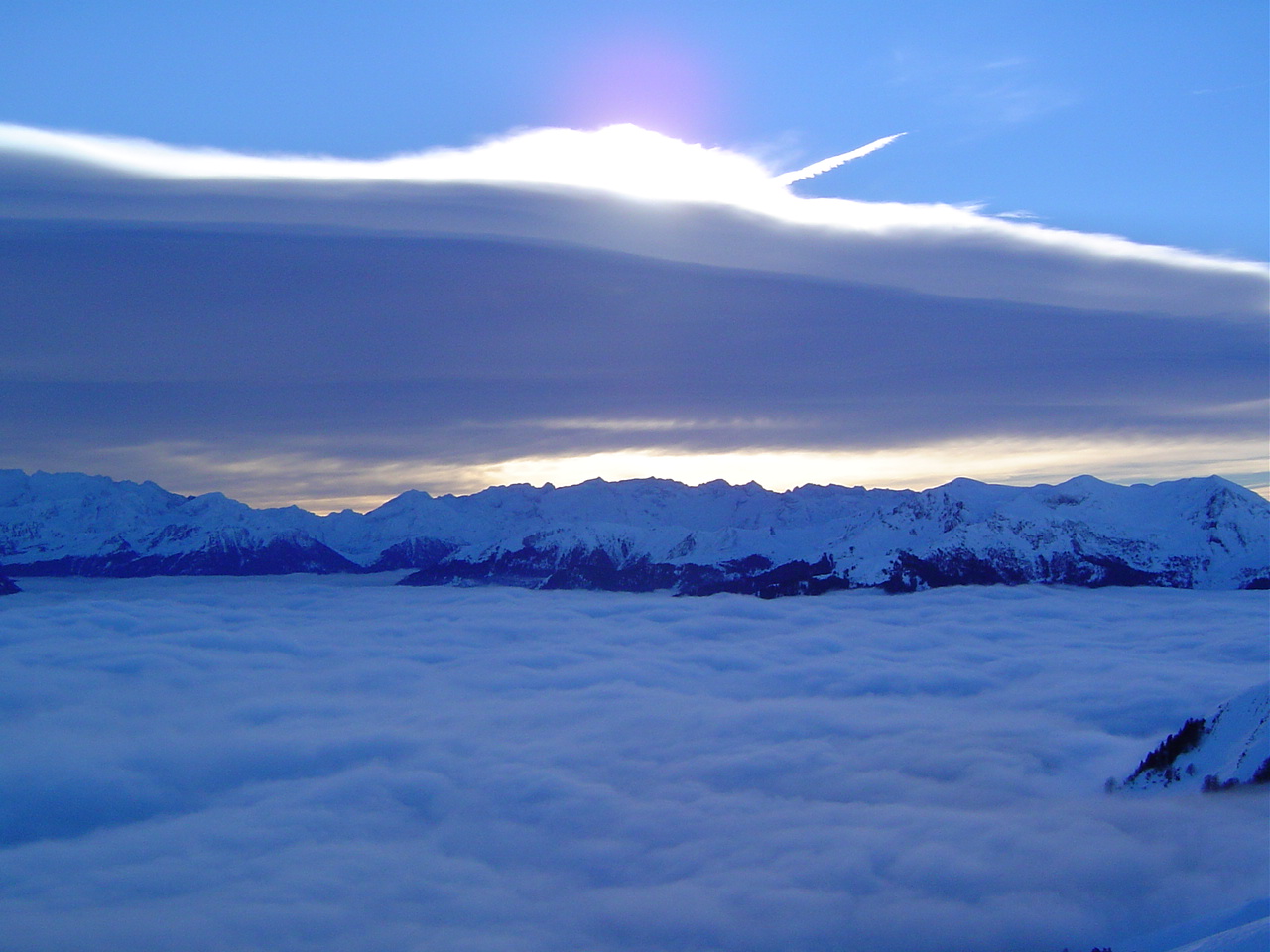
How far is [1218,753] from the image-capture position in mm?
137625

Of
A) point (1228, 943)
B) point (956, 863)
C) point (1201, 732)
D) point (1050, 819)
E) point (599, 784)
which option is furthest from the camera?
point (599, 784)

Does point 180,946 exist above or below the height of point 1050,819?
below

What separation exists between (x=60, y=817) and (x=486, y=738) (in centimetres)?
7461

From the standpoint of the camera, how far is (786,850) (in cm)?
12988

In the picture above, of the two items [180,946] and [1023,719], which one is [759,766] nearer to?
[1023,719]

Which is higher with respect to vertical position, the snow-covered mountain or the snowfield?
the snow-covered mountain

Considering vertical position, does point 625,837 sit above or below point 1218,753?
below

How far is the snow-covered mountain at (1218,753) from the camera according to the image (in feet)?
422

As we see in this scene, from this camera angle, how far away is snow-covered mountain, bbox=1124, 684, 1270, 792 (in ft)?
422

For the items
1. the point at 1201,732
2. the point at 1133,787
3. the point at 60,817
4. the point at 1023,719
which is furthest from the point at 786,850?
the point at 60,817

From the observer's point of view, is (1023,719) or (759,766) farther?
(1023,719)

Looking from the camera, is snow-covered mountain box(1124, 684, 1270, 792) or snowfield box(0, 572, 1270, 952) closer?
snowfield box(0, 572, 1270, 952)

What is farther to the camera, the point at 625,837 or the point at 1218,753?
the point at 1218,753

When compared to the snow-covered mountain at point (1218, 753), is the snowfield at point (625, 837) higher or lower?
lower
